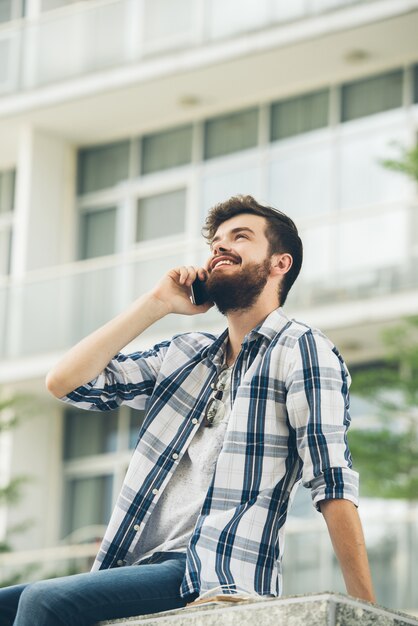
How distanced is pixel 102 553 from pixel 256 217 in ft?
3.96

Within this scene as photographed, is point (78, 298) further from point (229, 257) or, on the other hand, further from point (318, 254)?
point (229, 257)

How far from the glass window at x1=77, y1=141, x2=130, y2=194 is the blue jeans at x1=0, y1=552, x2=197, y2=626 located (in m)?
17.6

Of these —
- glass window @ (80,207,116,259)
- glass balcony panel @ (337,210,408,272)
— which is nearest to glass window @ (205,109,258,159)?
glass window @ (80,207,116,259)

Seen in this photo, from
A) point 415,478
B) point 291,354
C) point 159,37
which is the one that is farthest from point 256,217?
point 159,37

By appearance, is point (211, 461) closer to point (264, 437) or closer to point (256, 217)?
point (264, 437)

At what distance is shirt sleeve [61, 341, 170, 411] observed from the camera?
484 centimetres

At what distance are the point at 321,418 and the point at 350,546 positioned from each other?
0.40 meters

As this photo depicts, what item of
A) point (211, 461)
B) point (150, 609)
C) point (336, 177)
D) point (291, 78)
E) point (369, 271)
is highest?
point (291, 78)

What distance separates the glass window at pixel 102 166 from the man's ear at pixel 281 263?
669 inches

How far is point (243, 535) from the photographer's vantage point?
13.8 ft

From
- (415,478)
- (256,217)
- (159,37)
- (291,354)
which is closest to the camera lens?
(291,354)

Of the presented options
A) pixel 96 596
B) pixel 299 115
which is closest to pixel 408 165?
pixel 299 115

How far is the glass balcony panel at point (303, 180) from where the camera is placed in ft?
64.3

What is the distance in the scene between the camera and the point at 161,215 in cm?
2133
